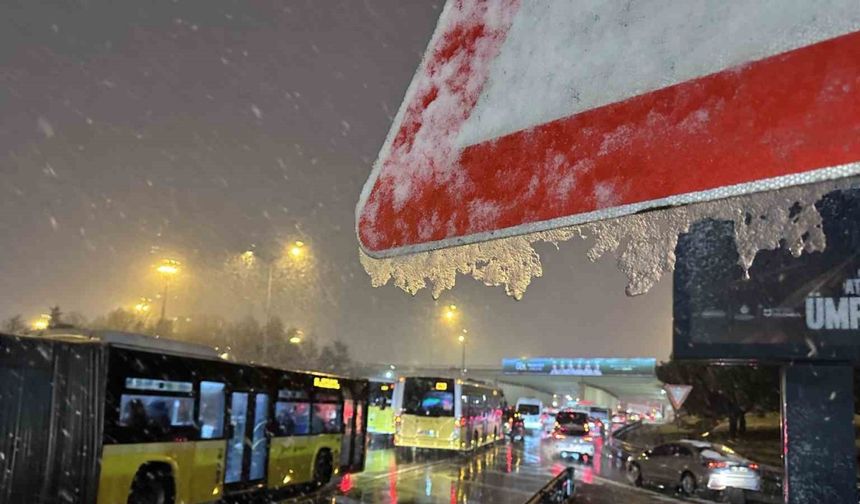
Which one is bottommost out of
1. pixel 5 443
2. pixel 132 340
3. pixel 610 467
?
pixel 610 467

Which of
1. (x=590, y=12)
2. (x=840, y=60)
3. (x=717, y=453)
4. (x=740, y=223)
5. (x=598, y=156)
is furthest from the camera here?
(x=717, y=453)

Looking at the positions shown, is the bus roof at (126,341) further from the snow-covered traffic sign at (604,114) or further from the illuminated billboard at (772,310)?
the snow-covered traffic sign at (604,114)

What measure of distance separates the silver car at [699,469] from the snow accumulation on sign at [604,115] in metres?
19.7

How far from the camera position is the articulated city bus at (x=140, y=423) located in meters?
10.4

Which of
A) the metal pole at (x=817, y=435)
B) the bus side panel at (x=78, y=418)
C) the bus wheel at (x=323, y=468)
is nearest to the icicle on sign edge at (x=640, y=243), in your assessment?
the bus side panel at (x=78, y=418)

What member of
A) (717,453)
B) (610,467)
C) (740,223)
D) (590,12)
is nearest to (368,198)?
(590,12)

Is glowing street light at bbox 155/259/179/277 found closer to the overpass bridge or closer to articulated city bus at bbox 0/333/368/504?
articulated city bus at bbox 0/333/368/504

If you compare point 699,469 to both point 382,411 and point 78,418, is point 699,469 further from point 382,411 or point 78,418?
point 382,411

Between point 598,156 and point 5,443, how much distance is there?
10606 mm

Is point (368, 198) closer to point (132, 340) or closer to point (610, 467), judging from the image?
point (132, 340)

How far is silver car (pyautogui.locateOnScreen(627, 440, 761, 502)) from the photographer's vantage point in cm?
1953

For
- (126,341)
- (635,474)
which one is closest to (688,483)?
(635,474)

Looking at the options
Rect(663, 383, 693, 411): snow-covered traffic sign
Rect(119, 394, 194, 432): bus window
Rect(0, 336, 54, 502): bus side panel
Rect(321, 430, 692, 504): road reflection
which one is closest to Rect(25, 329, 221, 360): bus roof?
Rect(0, 336, 54, 502): bus side panel

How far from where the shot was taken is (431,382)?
28.6 meters
